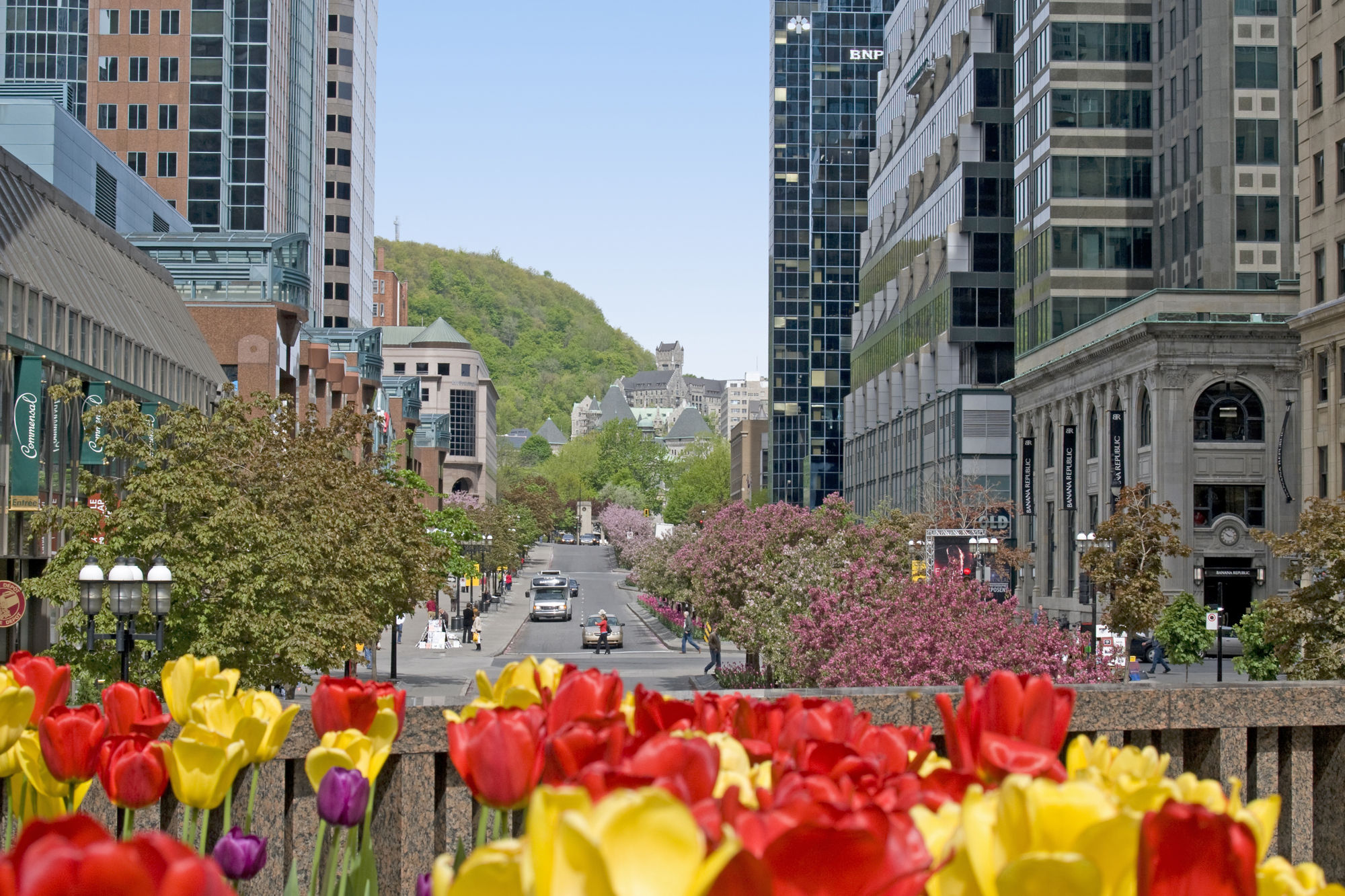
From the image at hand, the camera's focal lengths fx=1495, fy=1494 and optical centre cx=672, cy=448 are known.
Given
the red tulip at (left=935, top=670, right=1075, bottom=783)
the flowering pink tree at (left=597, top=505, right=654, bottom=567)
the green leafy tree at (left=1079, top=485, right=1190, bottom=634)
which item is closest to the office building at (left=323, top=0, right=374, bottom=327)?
the flowering pink tree at (left=597, top=505, right=654, bottom=567)

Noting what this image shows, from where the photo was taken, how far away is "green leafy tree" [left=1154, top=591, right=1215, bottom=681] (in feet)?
160

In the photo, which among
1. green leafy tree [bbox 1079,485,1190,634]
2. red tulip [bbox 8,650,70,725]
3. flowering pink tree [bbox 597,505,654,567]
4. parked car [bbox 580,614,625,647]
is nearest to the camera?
red tulip [bbox 8,650,70,725]

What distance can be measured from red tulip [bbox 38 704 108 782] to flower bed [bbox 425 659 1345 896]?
1208 millimetres

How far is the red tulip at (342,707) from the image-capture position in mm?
3904

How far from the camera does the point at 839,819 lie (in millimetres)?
2043

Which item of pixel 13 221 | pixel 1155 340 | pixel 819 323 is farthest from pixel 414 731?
pixel 819 323

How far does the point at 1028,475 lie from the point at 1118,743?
7731cm

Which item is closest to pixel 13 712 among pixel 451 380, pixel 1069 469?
pixel 1069 469

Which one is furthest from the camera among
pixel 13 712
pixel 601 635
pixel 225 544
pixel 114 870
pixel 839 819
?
pixel 601 635

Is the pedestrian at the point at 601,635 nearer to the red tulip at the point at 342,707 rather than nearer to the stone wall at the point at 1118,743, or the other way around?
the stone wall at the point at 1118,743

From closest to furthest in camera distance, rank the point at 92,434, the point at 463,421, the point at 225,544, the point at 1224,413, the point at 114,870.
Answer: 1. the point at 114,870
2. the point at 225,544
3. the point at 92,434
4. the point at 1224,413
5. the point at 463,421

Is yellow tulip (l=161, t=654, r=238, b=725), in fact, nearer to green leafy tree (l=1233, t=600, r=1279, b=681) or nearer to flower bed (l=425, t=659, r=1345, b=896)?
flower bed (l=425, t=659, r=1345, b=896)

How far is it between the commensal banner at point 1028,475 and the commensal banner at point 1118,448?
11.8m

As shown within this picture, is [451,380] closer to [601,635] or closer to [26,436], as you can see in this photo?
[601,635]
